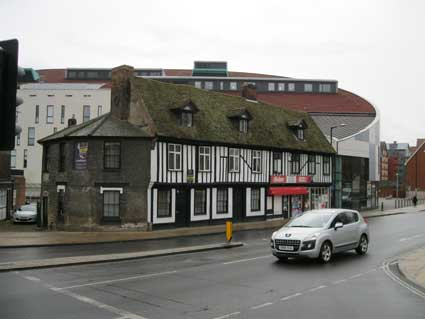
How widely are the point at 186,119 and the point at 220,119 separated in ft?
13.0

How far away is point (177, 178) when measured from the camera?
29906mm

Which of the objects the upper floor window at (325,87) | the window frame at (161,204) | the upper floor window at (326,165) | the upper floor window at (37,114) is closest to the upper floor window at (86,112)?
the upper floor window at (37,114)

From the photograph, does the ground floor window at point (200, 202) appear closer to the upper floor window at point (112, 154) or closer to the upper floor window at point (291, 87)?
the upper floor window at point (112, 154)

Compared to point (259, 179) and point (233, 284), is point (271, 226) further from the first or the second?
point (233, 284)

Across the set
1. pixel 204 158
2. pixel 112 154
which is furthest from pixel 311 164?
pixel 112 154

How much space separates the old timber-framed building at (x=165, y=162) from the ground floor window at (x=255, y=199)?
0.12 metres

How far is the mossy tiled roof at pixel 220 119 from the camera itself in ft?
99.5

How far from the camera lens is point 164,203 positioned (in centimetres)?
2934

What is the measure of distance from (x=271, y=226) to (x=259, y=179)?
4367 mm

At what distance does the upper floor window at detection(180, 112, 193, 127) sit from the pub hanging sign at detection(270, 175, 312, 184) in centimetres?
915

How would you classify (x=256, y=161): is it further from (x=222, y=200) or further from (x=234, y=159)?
(x=222, y=200)

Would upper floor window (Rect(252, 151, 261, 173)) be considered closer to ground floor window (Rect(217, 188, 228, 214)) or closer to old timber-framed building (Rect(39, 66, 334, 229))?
old timber-framed building (Rect(39, 66, 334, 229))

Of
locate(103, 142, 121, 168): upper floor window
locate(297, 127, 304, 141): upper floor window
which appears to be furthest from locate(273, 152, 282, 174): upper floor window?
locate(103, 142, 121, 168): upper floor window

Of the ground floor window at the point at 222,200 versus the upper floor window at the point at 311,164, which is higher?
the upper floor window at the point at 311,164
